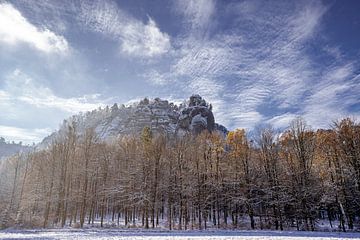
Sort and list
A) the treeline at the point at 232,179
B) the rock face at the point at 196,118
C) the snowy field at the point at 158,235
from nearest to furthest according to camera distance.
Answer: the snowy field at the point at 158,235 → the treeline at the point at 232,179 → the rock face at the point at 196,118

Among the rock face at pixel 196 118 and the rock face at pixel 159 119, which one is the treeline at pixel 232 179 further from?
the rock face at pixel 196 118

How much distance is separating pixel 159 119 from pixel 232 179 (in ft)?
401

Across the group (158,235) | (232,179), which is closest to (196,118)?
(232,179)

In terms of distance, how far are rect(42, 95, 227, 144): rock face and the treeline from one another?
79250 mm

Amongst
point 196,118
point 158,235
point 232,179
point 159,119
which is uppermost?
point 159,119

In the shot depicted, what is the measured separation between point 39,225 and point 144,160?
14.1m

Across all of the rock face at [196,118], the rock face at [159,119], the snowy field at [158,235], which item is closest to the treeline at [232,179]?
the snowy field at [158,235]

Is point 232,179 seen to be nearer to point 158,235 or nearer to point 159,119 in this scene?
point 158,235

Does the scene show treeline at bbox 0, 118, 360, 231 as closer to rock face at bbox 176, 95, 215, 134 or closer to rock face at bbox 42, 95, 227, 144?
rock face at bbox 42, 95, 227, 144

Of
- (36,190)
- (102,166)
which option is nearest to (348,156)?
(102,166)

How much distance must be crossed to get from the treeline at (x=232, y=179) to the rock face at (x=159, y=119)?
7925 centimetres

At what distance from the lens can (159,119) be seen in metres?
159

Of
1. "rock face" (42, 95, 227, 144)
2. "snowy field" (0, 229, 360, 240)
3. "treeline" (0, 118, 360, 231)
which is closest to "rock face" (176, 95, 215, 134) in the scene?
"rock face" (42, 95, 227, 144)

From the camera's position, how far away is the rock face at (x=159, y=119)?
422 ft
